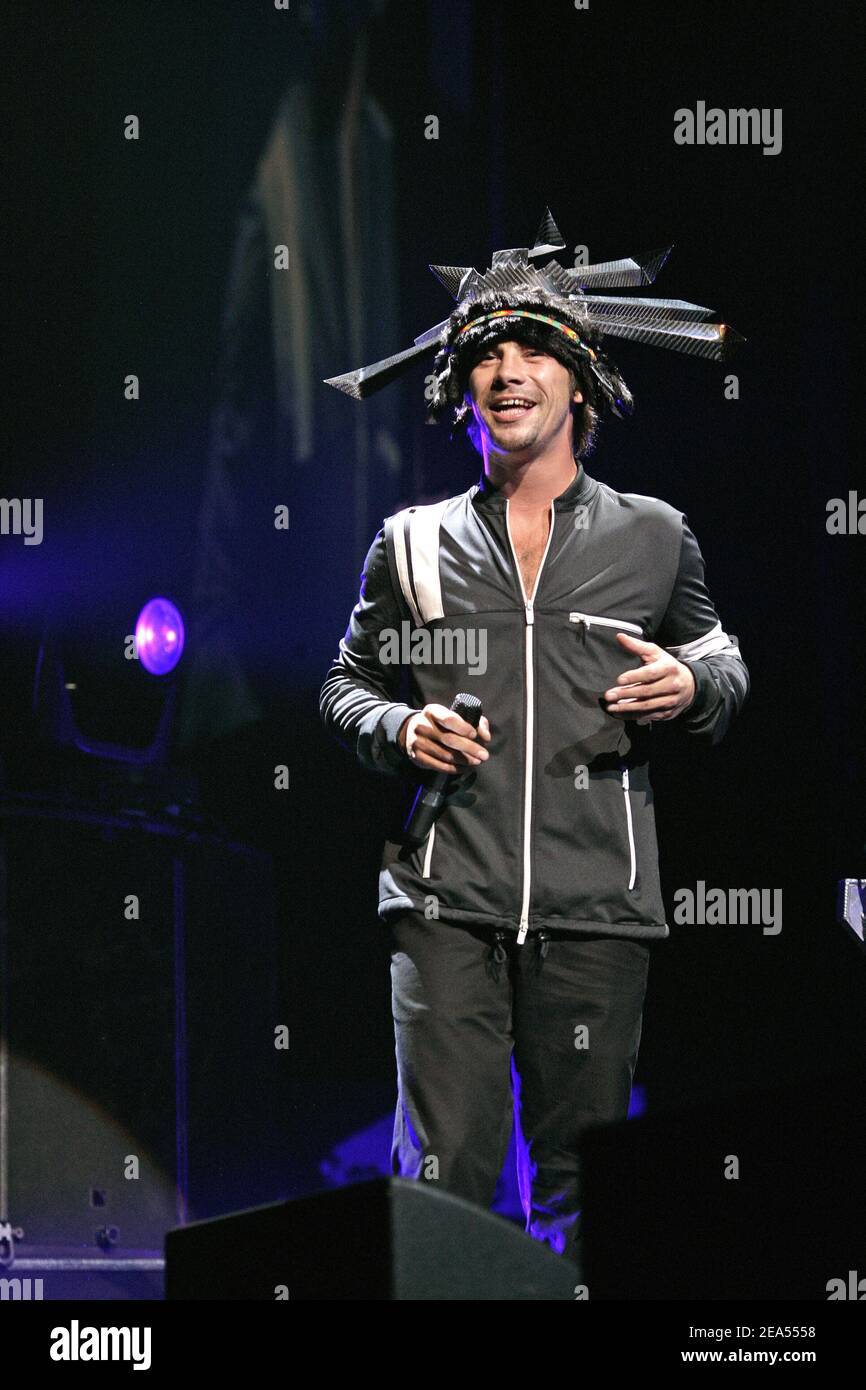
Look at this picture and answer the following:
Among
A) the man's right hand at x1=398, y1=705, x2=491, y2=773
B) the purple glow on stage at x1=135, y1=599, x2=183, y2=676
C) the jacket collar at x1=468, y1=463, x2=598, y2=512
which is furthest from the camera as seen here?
the purple glow on stage at x1=135, y1=599, x2=183, y2=676

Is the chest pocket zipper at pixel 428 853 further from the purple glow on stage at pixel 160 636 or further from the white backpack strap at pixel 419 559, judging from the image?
the purple glow on stage at pixel 160 636

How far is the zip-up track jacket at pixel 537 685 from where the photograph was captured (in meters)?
3.08

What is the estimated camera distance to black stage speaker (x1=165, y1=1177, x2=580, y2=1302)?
1.61m

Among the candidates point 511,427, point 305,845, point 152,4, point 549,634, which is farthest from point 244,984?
point 152,4

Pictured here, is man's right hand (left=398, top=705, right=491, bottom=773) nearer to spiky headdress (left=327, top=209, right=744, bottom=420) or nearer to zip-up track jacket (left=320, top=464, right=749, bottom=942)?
zip-up track jacket (left=320, top=464, right=749, bottom=942)

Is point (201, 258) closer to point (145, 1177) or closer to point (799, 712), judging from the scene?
point (799, 712)

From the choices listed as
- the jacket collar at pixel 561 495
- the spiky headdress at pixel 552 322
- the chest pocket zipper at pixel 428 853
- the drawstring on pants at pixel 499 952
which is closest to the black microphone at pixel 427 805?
the chest pocket zipper at pixel 428 853

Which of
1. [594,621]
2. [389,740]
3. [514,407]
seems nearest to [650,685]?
[594,621]

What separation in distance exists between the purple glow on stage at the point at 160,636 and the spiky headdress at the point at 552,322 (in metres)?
0.72

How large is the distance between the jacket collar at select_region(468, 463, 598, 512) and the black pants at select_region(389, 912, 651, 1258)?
899mm

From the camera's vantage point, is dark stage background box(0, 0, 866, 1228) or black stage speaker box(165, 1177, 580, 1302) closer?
black stage speaker box(165, 1177, 580, 1302)

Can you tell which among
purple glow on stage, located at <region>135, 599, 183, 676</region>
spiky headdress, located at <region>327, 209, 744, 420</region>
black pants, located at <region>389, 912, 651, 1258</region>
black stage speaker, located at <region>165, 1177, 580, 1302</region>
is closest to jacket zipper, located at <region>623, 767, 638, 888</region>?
black pants, located at <region>389, 912, 651, 1258</region>

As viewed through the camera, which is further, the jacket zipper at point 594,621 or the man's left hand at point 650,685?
the jacket zipper at point 594,621

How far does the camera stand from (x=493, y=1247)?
1704 mm
